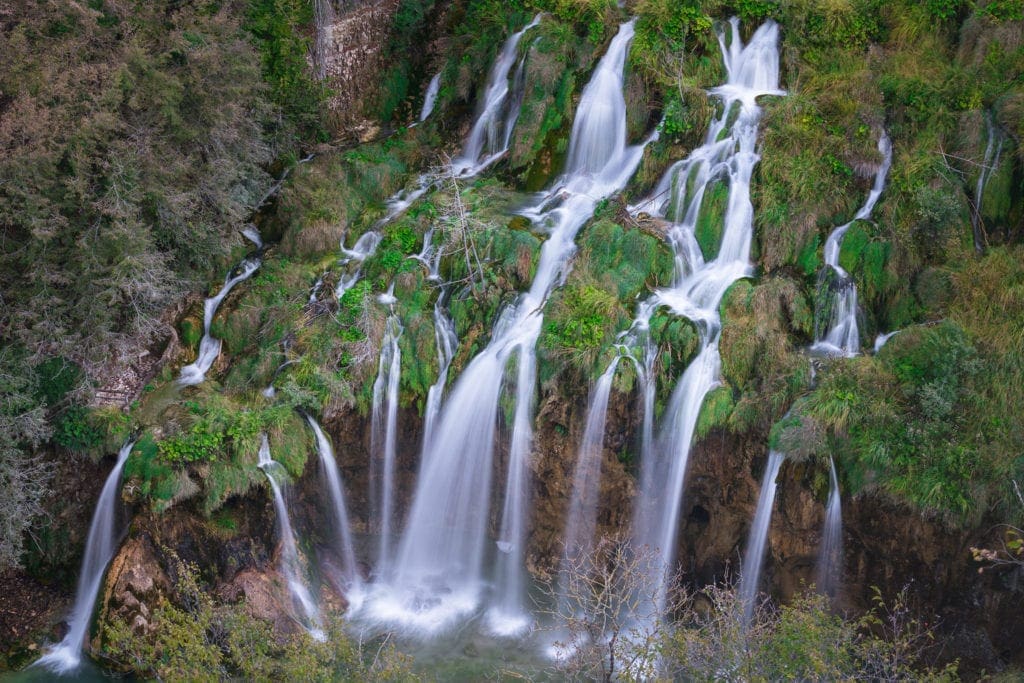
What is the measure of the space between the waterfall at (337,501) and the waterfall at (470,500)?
0.54 meters

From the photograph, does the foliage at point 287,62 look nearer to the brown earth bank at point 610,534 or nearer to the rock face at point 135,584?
the brown earth bank at point 610,534


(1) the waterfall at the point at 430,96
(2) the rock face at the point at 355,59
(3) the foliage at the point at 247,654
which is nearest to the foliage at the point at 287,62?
(2) the rock face at the point at 355,59

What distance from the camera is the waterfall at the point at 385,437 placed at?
14.0 metres

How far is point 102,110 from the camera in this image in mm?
13156

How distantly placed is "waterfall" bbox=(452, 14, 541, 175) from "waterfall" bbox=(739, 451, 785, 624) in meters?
8.49

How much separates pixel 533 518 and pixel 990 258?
7.69 meters

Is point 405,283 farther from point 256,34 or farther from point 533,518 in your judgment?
point 256,34

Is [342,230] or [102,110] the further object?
[342,230]

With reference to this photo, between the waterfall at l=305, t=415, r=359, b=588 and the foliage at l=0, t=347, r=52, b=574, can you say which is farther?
the waterfall at l=305, t=415, r=359, b=588

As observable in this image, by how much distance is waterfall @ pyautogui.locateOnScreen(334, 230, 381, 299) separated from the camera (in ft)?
50.5

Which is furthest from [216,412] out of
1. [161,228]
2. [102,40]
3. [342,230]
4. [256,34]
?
[256,34]

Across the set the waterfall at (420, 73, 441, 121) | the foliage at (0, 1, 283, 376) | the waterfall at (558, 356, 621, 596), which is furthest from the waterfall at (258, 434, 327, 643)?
the waterfall at (420, 73, 441, 121)

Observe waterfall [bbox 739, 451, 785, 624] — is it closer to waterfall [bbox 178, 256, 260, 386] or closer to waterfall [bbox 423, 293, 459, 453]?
waterfall [bbox 423, 293, 459, 453]

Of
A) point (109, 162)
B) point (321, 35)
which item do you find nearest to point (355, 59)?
point (321, 35)
